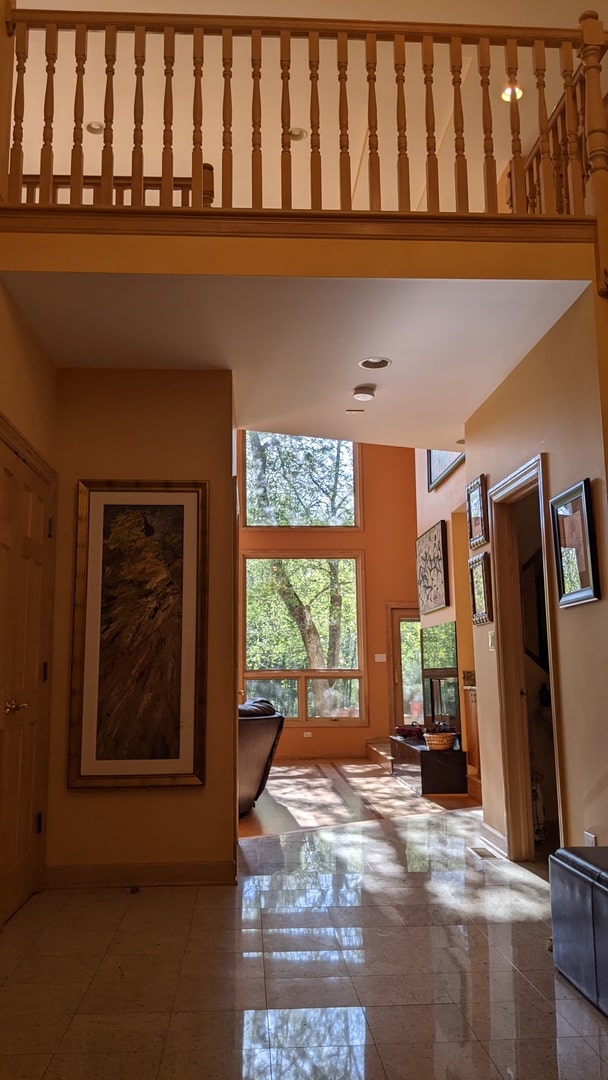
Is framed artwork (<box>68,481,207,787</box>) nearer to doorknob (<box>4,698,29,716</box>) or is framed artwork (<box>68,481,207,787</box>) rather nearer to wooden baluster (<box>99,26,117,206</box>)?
doorknob (<box>4,698,29,716</box>)

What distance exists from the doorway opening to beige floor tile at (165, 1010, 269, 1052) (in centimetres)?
244

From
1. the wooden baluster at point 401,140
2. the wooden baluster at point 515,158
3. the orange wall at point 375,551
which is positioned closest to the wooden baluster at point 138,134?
the wooden baluster at point 401,140

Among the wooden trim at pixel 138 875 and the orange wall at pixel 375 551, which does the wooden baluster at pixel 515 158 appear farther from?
the orange wall at pixel 375 551

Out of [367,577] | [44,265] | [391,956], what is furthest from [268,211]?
[367,577]

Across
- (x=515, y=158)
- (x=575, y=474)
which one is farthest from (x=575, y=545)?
(x=515, y=158)

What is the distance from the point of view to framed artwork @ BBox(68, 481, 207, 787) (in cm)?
434

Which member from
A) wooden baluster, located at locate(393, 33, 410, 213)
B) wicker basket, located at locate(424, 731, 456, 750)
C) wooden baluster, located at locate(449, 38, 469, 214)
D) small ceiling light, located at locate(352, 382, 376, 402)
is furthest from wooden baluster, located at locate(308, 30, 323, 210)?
wicker basket, located at locate(424, 731, 456, 750)

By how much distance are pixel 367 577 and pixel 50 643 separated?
761 cm

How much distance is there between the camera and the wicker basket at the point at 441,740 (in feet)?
24.2

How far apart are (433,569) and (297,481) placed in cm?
373

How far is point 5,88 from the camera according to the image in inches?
148

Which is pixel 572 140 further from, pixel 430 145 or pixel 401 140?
pixel 401 140

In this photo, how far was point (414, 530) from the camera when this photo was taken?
11977 mm

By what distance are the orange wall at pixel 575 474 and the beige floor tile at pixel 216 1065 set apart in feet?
5.85
